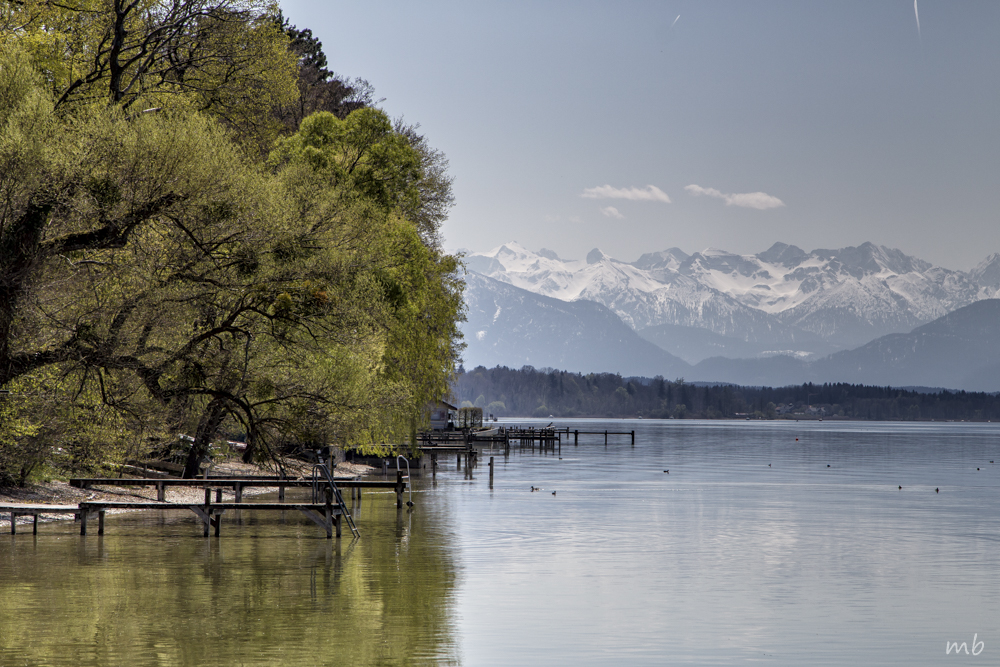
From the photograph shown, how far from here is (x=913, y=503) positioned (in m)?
52.2

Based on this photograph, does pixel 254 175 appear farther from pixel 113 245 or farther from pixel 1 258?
pixel 1 258

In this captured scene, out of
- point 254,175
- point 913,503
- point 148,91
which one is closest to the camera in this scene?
point 254,175

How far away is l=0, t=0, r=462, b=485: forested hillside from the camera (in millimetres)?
24641

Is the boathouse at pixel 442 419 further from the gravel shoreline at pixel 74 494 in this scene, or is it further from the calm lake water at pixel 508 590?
the calm lake water at pixel 508 590

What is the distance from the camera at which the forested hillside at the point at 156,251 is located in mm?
24641

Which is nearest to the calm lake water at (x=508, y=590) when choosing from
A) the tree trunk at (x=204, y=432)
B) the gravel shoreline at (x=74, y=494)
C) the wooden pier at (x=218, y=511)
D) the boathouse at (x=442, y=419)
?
the wooden pier at (x=218, y=511)

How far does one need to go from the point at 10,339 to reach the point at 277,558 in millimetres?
8115

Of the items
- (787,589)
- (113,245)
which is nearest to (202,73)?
(113,245)

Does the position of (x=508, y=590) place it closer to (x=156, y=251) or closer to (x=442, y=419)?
(x=156, y=251)

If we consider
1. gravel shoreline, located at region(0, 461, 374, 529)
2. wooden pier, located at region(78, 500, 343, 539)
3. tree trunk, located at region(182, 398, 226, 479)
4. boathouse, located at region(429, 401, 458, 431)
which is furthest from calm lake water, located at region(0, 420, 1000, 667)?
boathouse, located at region(429, 401, 458, 431)

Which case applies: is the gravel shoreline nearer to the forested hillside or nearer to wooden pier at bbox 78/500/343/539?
the forested hillside

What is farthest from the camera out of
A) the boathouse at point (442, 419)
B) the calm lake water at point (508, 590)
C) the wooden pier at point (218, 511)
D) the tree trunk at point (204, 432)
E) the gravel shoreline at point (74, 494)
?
the boathouse at point (442, 419)

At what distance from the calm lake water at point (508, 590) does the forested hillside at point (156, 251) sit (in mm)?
3418

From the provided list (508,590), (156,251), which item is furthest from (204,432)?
(508,590)
